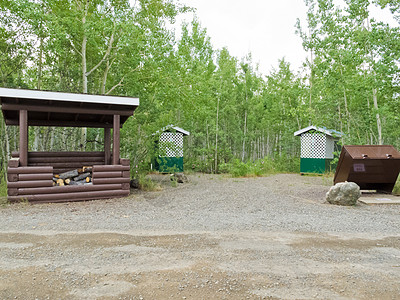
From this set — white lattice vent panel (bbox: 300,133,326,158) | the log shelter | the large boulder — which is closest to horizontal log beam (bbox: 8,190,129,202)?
the log shelter

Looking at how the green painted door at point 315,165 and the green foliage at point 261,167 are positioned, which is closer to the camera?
the green foliage at point 261,167

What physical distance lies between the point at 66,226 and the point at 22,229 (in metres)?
0.66

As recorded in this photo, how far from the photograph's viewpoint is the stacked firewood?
8414mm

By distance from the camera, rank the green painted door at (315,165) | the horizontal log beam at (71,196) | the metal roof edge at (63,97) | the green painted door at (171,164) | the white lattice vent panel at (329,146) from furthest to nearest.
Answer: the white lattice vent panel at (329,146) < the green painted door at (315,165) < the green painted door at (171,164) < the horizontal log beam at (71,196) < the metal roof edge at (63,97)

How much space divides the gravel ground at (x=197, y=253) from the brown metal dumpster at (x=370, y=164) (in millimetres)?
1826

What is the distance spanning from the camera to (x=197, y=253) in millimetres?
3699

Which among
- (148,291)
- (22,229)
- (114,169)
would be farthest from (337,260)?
(114,169)

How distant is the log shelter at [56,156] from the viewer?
719 centimetres

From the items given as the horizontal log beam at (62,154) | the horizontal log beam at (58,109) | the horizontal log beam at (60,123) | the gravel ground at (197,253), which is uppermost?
the horizontal log beam at (58,109)

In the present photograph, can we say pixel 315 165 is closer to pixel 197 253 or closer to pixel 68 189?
pixel 68 189

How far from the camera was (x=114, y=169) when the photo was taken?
27.1 ft

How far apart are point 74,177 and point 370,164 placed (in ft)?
28.2

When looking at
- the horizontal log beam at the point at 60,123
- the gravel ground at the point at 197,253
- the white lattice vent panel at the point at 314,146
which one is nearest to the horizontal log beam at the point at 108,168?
the gravel ground at the point at 197,253

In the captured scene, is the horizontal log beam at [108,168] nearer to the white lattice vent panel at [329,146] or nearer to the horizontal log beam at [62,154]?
the horizontal log beam at [62,154]
